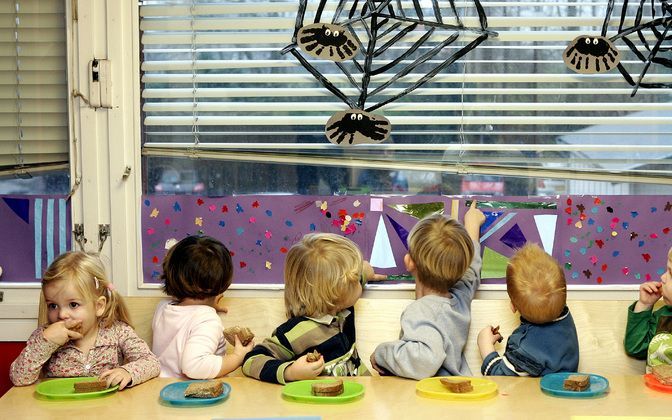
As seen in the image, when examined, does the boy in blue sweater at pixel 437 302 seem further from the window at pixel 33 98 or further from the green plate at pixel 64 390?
the window at pixel 33 98

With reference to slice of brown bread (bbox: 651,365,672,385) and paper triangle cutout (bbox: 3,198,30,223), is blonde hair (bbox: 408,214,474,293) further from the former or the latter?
paper triangle cutout (bbox: 3,198,30,223)

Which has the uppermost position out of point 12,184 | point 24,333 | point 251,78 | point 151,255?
point 251,78

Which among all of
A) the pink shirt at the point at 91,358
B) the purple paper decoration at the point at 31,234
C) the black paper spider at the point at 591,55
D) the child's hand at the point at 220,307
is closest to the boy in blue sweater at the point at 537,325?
the black paper spider at the point at 591,55

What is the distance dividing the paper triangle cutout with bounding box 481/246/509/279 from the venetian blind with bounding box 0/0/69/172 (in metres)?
1.50

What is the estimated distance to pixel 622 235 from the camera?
2992 mm

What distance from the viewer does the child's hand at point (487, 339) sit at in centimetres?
270

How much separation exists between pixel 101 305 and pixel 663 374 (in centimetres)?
158

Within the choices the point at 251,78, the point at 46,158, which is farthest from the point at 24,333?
the point at 251,78

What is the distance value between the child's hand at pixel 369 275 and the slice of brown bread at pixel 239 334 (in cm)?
45

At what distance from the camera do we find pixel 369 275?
2979 millimetres

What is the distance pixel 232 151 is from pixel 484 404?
138 centimetres

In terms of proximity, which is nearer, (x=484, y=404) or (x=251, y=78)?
(x=484, y=404)

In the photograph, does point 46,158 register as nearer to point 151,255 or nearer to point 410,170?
point 151,255

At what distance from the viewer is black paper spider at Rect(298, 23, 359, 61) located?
2.89m
